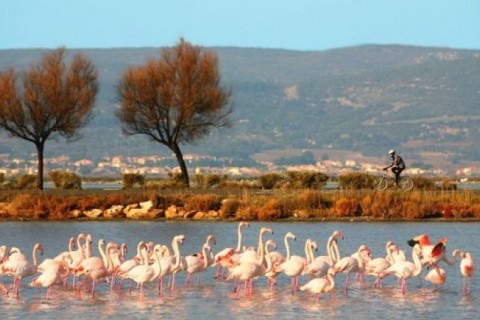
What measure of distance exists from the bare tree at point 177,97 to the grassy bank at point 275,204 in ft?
38.3

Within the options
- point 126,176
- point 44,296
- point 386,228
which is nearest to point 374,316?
point 44,296

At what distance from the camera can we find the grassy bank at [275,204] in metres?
40.8

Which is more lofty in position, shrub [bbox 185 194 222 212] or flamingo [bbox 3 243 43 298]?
shrub [bbox 185 194 222 212]

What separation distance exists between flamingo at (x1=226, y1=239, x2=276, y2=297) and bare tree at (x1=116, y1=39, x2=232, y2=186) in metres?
31.3

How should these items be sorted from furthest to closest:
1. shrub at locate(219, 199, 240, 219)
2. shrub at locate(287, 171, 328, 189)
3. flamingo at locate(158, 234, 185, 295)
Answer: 1. shrub at locate(287, 171, 328, 189)
2. shrub at locate(219, 199, 240, 219)
3. flamingo at locate(158, 234, 185, 295)

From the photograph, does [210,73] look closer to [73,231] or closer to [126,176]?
[126,176]

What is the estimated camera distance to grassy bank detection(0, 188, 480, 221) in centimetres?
4075

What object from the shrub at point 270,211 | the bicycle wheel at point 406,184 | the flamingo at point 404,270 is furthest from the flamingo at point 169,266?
the bicycle wheel at point 406,184

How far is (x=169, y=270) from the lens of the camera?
79.0ft

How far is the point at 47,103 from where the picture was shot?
185 ft

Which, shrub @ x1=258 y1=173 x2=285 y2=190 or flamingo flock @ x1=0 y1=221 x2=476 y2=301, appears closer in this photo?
flamingo flock @ x1=0 y1=221 x2=476 y2=301

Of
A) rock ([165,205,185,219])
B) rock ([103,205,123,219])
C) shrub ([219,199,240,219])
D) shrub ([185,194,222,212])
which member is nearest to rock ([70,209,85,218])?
rock ([103,205,123,219])

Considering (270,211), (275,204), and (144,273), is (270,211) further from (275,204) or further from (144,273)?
(144,273)

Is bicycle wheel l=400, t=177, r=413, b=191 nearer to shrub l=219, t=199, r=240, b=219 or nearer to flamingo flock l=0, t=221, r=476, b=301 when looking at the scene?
shrub l=219, t=199, r=240, b=219
